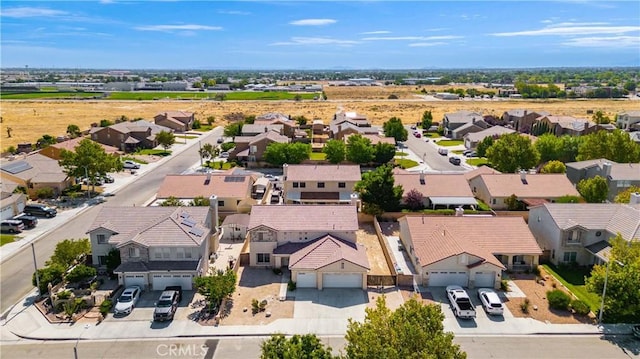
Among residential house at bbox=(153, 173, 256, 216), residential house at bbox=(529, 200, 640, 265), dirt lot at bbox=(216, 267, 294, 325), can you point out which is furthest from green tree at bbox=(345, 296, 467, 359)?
residential house at bbox=(153, 173, 256, 216)

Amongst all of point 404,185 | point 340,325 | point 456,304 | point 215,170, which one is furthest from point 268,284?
point 215,170

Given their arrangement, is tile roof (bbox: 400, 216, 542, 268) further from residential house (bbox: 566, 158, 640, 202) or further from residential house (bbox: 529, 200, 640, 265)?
residential house (bbox: 566, 158, 640, 202)

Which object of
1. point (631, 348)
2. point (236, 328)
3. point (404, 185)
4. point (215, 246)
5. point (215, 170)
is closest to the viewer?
point (631, 348)

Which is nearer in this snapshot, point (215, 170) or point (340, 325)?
point (340, 325)

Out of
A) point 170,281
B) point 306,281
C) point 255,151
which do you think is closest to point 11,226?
point 170,281

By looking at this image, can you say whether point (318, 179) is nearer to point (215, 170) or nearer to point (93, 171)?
point (215, 170)

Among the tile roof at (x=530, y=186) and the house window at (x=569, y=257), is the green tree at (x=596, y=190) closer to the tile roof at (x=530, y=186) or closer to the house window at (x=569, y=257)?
the tile roof at (x=530, y=186)
